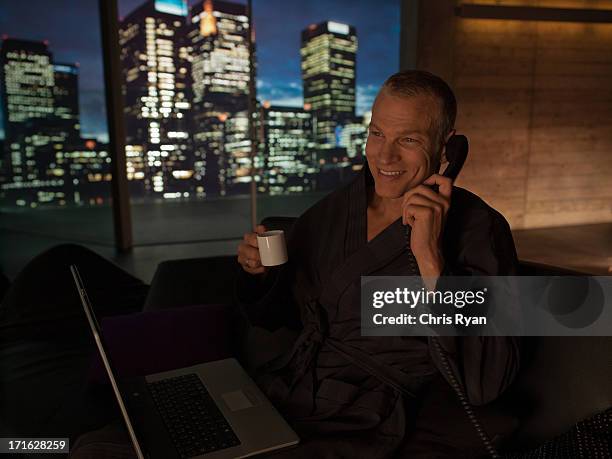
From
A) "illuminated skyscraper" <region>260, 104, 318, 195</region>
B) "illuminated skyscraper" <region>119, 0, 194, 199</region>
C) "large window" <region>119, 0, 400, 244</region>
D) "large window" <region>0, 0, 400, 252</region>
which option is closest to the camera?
"large window" <region>0, 0, 400, 252</region>

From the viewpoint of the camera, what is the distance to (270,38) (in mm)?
5195

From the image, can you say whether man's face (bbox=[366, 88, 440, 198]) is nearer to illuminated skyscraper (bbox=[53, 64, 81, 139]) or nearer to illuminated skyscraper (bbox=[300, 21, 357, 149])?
illuminated skyscraper (bbox=[300, 21, 357, 149])

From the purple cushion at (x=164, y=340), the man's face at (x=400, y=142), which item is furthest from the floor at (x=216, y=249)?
the man's face at (x=400, y=142)

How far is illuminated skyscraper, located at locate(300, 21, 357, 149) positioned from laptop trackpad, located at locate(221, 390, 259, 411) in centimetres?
460

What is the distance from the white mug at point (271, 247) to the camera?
3.95ft

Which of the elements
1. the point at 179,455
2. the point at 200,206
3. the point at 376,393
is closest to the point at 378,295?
the point at 376,393

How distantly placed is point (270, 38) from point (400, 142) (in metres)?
4.34

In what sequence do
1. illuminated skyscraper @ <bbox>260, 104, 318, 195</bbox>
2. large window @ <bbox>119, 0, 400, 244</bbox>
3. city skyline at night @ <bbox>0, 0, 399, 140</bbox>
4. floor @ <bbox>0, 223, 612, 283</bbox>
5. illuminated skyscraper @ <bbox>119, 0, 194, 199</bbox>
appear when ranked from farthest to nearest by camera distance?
illuminated skyscraper @ <bbox>260, 104, 318, 195</bbox>, large window @ <bbox>119, 0, 400, 244</bbox>, illuminated skyscraper @ <bbox>119, 0, 194, 199</bbox>, city skyline at night @ <bbox>0, 0, 399, 140</bbox>, floor @ <bbox>0, 223, 612, 283</bbox>

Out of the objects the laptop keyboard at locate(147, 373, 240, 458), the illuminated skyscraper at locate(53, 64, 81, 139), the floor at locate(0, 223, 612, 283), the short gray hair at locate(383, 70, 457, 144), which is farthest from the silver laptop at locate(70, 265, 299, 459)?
the illuminated skyscraper at locate(53, 64, 81, 139)

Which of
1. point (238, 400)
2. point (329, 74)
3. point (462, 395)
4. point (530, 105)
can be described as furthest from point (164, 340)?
point (530, 105)

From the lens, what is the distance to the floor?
4555mm

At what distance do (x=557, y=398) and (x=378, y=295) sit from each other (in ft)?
1.44

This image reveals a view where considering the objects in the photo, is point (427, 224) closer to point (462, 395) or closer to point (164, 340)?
point (462, 395)

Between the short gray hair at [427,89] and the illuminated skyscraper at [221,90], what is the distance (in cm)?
411
